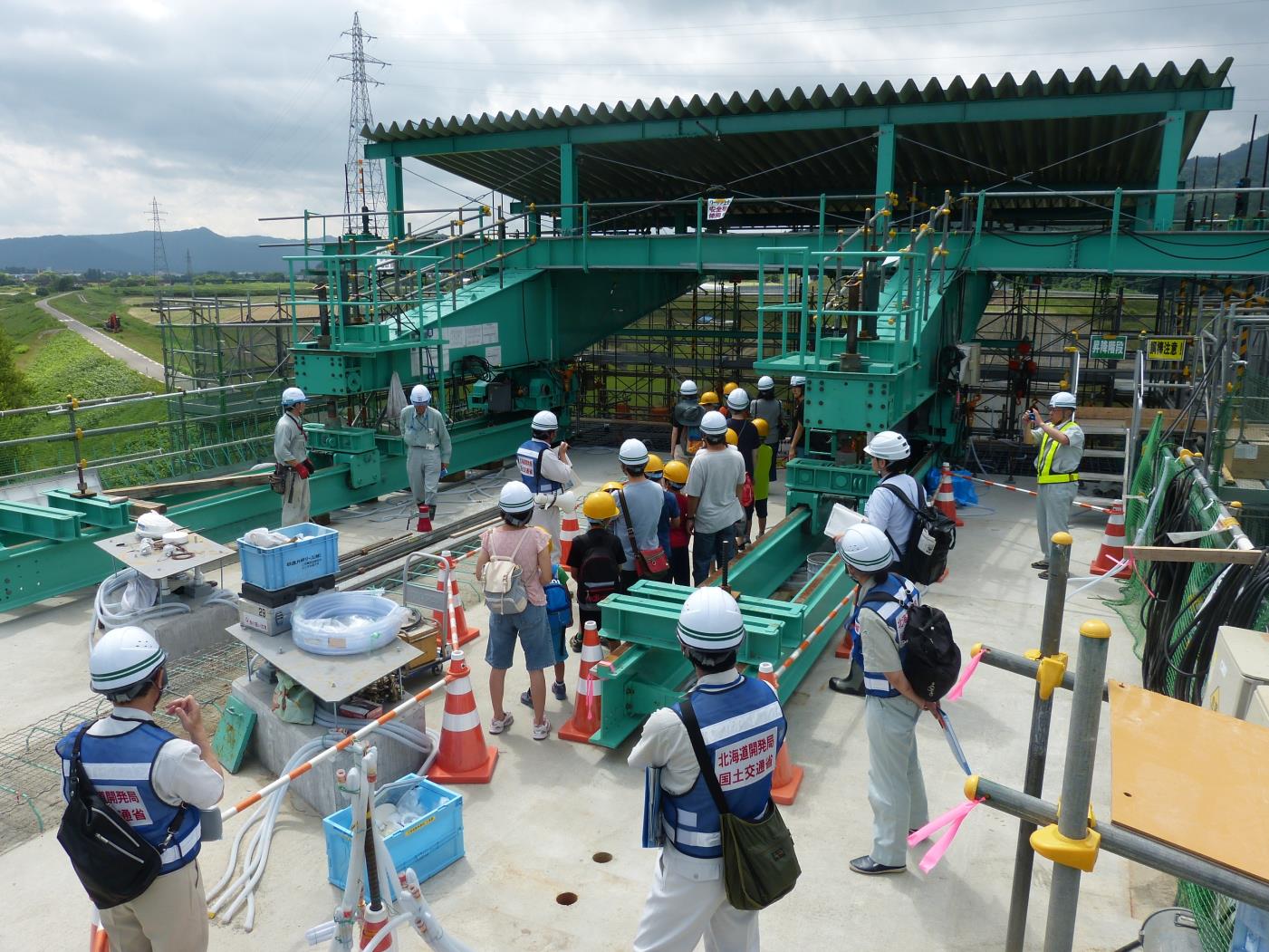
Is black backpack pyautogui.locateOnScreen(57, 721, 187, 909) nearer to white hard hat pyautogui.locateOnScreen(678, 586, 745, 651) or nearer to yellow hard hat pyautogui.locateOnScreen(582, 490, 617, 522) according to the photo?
white hard hat pyautogui.locateOnScreen(678, 586, 745, 651)

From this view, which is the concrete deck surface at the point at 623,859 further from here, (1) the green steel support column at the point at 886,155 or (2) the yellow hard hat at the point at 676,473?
(1) the green steel support column at the point at 886,155

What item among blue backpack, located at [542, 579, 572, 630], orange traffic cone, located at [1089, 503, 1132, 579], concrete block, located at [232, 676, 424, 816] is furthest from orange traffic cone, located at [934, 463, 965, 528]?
concrete block, located at [232, 676, 424, 816]

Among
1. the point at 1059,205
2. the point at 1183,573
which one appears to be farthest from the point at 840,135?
the point at 1183,573

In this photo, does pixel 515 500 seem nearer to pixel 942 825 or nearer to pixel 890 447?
pixel 890 447

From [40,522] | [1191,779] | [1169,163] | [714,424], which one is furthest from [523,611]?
[1169,163]

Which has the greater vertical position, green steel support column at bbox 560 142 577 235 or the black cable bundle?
green steel support column at bbox 560 142 577 235

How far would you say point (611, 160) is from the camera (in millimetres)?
17672

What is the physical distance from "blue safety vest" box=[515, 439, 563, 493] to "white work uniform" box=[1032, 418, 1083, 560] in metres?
4.87

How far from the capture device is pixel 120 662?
3.36m

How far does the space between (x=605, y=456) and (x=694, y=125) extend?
5739 mm

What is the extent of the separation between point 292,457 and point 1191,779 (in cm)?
923

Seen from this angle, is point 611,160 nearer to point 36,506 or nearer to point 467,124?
point 467,124

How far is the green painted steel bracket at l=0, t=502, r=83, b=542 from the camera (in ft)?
28.3

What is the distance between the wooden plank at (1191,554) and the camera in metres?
3.81
